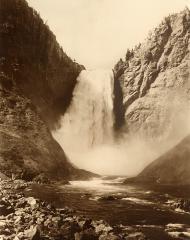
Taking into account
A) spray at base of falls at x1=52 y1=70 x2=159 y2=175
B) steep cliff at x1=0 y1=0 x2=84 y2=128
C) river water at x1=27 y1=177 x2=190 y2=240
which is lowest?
river water at x1=27 y1=177 x2=190 y2=240

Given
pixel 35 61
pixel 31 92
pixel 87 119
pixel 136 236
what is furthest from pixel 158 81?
pixel 136 236

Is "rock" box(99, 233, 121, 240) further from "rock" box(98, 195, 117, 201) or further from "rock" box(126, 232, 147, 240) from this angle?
"rock" box(98, 195, 117, 201)

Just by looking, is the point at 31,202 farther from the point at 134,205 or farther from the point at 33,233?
the point at 33,233

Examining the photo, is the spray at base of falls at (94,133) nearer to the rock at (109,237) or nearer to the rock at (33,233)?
the rock at (109,237)

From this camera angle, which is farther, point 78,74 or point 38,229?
point 78,74

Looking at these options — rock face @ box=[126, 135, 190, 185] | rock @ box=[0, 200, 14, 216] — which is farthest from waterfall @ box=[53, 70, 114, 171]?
rock @ box=[0, 200, 14, 216]

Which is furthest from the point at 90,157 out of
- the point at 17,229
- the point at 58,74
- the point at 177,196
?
the point at 17,229

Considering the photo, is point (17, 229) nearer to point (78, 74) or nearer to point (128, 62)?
point (78, 74)
